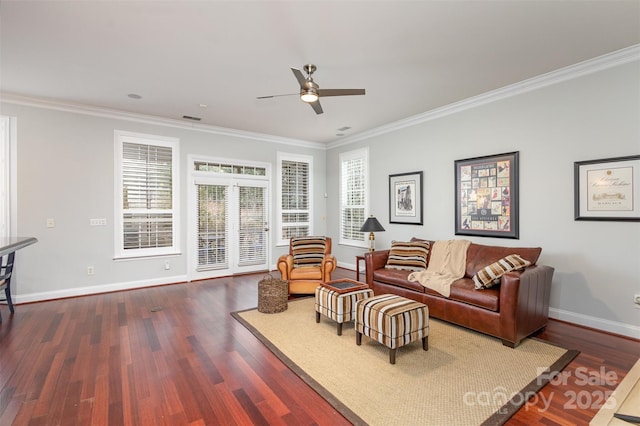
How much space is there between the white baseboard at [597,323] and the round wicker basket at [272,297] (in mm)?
3320

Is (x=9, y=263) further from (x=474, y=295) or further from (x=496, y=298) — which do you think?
(x=496, y=298)

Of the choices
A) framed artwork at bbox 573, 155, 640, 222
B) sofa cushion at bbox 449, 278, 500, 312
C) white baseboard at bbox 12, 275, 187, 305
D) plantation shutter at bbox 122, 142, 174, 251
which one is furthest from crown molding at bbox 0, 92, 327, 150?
framed artwork at bbox 573, 155, 640, 222

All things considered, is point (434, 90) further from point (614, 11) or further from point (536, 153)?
point (614, 11)

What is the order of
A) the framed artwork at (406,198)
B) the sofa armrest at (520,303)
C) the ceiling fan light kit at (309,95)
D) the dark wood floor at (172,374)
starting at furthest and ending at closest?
the framed artwork at (406,198)
the ceiling fan light kit at (309,95)
the sofa armrest at (520,303)
the dark wood floor at (172,374)

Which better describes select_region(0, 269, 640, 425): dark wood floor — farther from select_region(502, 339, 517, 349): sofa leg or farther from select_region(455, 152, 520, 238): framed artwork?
select_region(455, 152, 520, 238): framed artwork

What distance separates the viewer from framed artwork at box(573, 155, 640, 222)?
10.1ft

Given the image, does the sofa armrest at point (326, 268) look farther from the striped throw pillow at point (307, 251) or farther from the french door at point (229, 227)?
the french door at point (229, 227)

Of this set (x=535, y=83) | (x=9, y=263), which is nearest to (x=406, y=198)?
(x=535, y=83)

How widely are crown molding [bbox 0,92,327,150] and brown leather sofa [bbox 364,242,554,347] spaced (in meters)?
4.08

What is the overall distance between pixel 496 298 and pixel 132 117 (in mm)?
5860

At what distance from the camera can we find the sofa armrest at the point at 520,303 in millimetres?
2887

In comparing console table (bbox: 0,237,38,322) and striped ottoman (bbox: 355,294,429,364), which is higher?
console table (bbox: 0,237,38,322)

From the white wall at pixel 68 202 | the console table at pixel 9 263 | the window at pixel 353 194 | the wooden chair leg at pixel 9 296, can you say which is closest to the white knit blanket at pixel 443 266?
the window at pixel 353 194

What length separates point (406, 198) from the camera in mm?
5469
